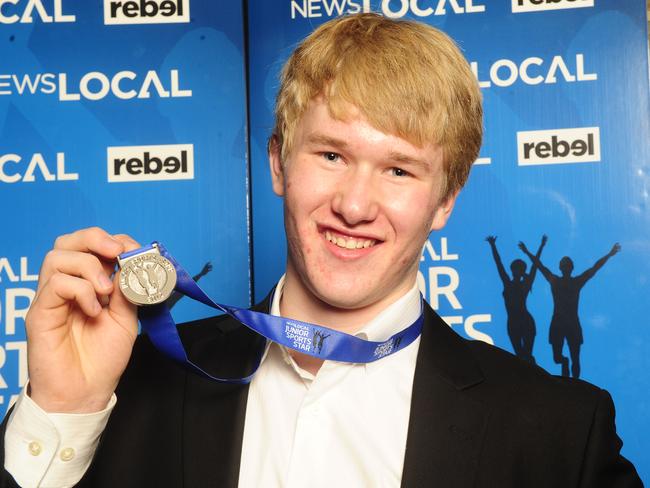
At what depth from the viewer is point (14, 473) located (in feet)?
4.13

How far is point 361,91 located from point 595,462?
78 centimetres

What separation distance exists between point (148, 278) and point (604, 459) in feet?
2.85

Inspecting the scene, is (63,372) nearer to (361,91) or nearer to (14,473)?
(14,473)

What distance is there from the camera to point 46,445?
128 cm

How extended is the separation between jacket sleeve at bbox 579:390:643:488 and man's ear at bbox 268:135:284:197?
73 centimetres

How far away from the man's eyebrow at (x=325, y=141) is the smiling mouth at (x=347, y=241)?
0.16 metres

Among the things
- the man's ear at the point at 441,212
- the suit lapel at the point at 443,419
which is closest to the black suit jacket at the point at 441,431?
the suit lapel at the point at 443,419

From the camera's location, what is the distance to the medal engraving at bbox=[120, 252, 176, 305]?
4.26 feet

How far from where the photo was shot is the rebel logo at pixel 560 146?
2.18m

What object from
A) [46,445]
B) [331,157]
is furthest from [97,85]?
[46,445]

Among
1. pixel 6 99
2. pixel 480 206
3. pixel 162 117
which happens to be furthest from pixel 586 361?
pixel 6 99

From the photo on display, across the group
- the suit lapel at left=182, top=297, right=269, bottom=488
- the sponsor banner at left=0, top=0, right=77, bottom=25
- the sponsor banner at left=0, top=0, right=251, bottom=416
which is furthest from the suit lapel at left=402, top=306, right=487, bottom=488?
the sponsor banner at left=0, top=0, right=77, bottom=25

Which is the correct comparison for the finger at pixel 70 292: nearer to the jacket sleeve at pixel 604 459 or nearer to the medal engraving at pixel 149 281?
the medal engraving at pixel 149 281

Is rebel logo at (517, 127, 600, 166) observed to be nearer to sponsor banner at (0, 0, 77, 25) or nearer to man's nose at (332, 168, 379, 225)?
man's nose at (332, 168, 379, 225)
